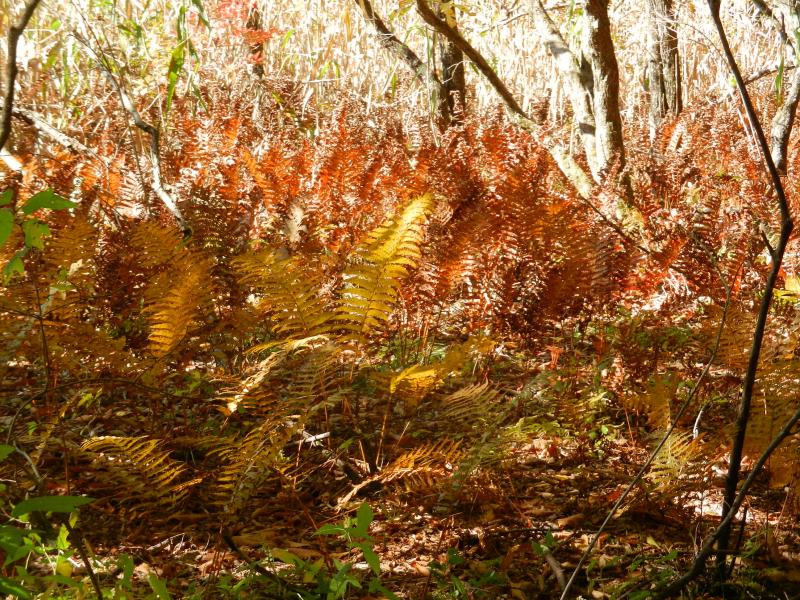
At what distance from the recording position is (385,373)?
260 cm

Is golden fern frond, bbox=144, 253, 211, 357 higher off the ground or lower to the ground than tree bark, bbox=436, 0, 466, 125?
lower

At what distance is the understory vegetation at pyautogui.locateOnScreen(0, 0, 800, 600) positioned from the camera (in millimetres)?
2090

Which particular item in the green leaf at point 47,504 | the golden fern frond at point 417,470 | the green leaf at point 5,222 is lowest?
the golden fern frond at point 417,470

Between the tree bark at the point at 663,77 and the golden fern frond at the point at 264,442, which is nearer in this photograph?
the golden fern frond at the point at 264,442

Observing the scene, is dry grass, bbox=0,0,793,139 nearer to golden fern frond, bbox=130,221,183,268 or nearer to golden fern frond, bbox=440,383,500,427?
golden fern frond, bbox=130,221,183,268

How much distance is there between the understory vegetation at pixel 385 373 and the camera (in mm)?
2090

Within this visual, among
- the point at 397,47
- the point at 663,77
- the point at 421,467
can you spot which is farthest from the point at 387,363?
the point at 663,77

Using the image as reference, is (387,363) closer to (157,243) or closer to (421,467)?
(157,243)

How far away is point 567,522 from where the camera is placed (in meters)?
2.36

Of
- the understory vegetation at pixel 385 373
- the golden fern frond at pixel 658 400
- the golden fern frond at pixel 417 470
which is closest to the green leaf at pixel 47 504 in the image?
the understory vegetation at pixel 385 373

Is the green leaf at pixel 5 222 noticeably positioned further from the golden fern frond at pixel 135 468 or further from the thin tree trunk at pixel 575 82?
the thin tree trunk at pixel 575 82

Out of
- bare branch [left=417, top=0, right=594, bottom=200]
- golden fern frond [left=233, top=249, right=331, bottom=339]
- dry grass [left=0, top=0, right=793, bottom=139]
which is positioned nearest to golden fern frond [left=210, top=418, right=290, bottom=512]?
golden fern frond [left=233, top=249, right=331, bottom=339]

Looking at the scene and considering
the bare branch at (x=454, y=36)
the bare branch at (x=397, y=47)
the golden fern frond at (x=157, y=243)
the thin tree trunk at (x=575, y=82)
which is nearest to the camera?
the golden fern frond at (x=157, y=243)

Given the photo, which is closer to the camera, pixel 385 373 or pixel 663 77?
pixel 385 373
